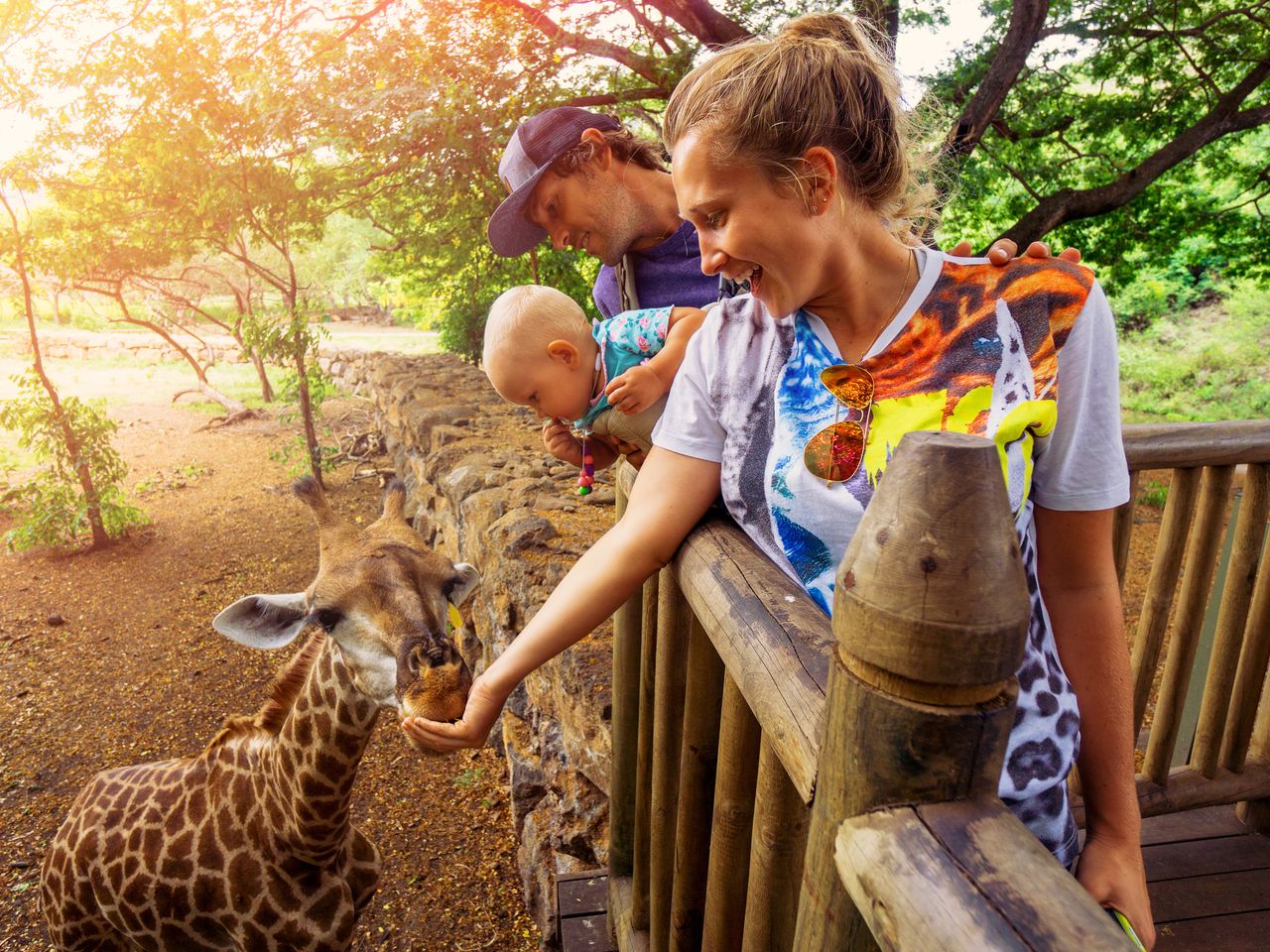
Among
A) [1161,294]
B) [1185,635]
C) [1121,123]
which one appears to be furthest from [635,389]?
[1161,294]

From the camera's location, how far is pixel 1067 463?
1179mm

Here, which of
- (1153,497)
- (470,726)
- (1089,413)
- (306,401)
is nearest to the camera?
(1089,413)

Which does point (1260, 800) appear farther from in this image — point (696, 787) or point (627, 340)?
point (627, 340)

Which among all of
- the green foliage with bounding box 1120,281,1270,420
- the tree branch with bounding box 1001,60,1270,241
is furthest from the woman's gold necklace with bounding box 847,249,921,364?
the green foliage with bounding box 1120,281,1270,420

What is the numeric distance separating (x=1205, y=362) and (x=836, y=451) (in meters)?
16.3

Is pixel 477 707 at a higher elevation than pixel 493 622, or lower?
higher

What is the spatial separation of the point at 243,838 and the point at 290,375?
758 centimetres

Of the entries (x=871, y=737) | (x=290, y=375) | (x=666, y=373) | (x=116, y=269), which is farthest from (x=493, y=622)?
(x=116, y=269)

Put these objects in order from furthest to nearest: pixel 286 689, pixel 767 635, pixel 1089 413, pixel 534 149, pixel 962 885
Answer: pixel 286 689
pixel 534 149
pixel 1089 413
pixel 767 635
pixel 962 885

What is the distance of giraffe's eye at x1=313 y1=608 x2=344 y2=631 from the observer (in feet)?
7.90

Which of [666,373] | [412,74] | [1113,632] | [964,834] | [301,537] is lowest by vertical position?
[301,537]

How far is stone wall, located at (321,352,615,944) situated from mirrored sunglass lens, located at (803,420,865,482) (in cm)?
Answer: 185

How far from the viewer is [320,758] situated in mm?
2527

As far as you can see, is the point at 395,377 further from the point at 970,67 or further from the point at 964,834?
the point at 964,834
